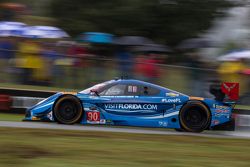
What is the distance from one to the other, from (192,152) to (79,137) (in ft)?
7.30

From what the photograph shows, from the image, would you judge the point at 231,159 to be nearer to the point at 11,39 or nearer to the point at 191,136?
the point at 191,136

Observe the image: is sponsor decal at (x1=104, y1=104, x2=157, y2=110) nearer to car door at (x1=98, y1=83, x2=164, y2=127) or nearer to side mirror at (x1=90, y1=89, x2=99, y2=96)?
car door at (x1=98, y1=83, x2=164, y2=127)

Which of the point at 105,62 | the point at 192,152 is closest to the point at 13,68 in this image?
the point at 105,62

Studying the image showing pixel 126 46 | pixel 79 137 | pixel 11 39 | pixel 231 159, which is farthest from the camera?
pixel 126 46

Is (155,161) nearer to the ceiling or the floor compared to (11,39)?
nearer to the floor

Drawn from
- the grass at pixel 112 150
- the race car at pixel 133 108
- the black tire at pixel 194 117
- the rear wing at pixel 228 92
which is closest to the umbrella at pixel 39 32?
the race car at pixel 133 108

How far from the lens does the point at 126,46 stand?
57.7 feet

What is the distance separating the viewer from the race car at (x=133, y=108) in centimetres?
1219

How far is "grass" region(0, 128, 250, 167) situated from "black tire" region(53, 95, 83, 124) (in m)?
1.61

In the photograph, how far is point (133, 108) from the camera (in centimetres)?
1223

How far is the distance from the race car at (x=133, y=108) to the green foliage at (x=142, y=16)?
34.3ft

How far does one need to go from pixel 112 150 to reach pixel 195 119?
4288mm

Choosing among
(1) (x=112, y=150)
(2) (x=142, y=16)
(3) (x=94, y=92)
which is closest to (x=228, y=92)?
(3) (x=94, y=92)

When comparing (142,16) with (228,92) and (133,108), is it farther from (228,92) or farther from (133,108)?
(133,108)
